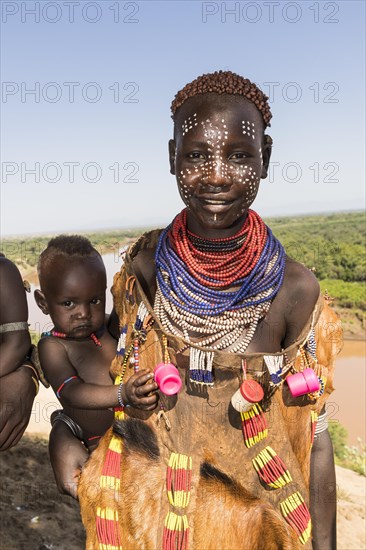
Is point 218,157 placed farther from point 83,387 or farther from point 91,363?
point 91,363

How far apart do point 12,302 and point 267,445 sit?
1251 millimetres

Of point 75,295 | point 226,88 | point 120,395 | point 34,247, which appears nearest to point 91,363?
point 75,295

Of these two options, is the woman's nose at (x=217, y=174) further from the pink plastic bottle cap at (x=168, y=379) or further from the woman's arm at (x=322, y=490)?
the woman's arm at (x=322, y=490)

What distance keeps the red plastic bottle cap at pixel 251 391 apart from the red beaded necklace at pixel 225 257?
35 cm

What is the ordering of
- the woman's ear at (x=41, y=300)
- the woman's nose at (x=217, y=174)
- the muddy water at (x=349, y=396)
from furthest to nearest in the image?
the muddy water at (x=349, y=396)
the woman's ear at (x=41, y=300)
the woman's nose at (x=217, y=174)

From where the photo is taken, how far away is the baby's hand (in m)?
1.80

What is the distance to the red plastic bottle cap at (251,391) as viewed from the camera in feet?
5.61

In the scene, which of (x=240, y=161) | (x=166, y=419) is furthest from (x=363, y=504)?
(x=240, y=161)

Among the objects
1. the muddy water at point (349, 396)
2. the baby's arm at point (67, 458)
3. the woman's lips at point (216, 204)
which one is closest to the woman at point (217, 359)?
the woman's lips at point (216, 204)

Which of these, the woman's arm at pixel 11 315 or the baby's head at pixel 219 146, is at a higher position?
the baby's head at pixel 219 146

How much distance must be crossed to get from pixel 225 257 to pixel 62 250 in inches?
34.0

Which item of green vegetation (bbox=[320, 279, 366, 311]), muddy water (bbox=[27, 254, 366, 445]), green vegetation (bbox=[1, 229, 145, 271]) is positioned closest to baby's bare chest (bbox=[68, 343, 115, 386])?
green vegetation (bbox=[1, 229, 145, 271])

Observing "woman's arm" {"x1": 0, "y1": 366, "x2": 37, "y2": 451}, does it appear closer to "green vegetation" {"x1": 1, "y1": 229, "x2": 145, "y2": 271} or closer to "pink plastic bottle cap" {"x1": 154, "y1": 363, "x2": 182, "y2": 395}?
"green vegetation" {"x1": 1, "y1": 229, "x2": 145, "y2": 271}

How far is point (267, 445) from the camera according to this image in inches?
74.7
